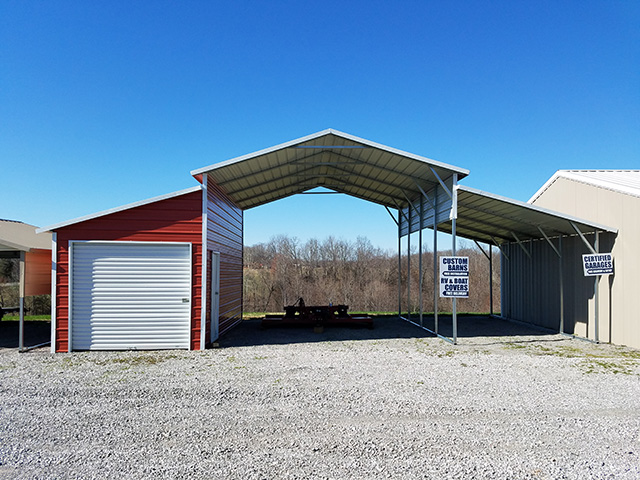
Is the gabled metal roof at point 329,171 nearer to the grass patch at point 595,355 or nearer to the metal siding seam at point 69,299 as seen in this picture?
the metal siding seam at point 69,299

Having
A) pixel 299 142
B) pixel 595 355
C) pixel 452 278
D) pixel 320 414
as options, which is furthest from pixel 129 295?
pixel 595 355

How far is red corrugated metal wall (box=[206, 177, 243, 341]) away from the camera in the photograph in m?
10.1

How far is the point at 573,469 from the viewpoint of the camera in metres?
3.85

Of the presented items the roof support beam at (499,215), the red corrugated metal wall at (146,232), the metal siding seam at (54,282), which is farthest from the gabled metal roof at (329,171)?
the metal siding seam at (54,282)

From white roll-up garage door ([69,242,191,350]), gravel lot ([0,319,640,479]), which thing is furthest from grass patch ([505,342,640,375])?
white roll-up garage door ([69,242,191,350])

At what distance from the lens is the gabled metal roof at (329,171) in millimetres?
9500

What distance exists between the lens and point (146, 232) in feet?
30.6

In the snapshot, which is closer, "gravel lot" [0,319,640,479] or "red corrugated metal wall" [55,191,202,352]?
"gravel lot" [0,319,640,479]

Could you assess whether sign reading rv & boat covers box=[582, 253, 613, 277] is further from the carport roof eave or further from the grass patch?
the grass patch

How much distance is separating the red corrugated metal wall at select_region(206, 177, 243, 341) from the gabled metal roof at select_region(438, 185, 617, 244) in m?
5.35

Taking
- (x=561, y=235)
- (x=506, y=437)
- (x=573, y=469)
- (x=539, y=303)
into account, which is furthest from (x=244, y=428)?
(x=539, y=303)

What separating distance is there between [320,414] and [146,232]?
19.0 ft

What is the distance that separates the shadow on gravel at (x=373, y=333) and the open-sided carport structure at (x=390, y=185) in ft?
3.19

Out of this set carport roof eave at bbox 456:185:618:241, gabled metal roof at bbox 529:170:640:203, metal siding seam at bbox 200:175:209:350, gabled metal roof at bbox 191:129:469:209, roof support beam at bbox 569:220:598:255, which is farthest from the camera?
gabled metal roof at bbox 529:170:640:203
